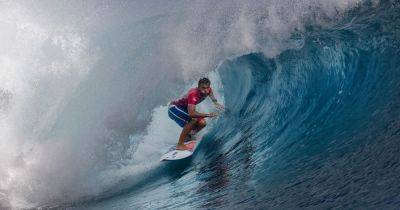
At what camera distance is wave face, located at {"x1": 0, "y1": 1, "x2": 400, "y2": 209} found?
441 centimetres

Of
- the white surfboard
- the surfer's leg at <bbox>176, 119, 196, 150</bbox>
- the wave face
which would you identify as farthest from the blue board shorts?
the wave face

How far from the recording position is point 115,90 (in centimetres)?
1300

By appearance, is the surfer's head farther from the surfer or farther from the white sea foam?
the white sea foam

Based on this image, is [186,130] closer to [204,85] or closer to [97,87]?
[204,85]

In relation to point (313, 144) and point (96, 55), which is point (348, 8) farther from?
point (96, 55)

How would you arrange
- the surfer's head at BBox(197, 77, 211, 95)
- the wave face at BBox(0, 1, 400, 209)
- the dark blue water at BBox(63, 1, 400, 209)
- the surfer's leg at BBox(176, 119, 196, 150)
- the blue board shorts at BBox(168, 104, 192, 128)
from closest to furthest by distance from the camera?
the dark blue water at BBox(63, 1, 400, 209)
the wave face at BBox(0, 1, 400, 209)
the surfer's head at BBox(197, 77, 211, 95)
the surfer's leg at BBox(176, 119, 196, 150)
the blue board shorts at BBox(168, 104, 192, 128)

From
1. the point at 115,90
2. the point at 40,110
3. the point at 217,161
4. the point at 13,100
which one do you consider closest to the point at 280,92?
the point at 217,161

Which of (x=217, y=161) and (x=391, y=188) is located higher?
(x=217, y=161)

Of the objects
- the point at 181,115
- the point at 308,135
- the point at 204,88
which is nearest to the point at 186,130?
the point at 181,115

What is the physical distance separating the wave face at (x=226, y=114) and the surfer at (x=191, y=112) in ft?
1.39

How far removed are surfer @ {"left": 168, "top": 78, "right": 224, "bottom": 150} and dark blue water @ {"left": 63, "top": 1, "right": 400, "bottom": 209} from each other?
1.36 ft

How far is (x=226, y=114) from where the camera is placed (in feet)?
30.6

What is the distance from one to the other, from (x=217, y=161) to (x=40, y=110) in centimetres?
732

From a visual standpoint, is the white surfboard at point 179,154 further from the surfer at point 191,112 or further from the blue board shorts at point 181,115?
the blue board shorts at point 181,115
